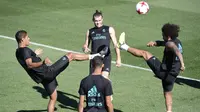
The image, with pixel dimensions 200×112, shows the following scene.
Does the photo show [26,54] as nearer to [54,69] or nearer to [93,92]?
[54,69]

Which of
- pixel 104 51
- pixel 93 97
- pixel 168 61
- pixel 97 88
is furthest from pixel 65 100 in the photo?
pixel 97 88

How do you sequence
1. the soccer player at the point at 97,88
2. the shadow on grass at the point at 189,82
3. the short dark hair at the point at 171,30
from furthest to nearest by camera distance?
the shadow on grass at the point at 189,82 < the short dark hair at the point at 171,30 < the soccer player at the point at 97,88

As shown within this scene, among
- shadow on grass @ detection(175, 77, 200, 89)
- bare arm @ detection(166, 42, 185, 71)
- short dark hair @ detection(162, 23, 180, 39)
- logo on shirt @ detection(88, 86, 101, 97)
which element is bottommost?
shadow on grass @ detection(175, 77, 200, 89)

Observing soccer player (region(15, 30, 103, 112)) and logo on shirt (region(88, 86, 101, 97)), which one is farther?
soccer player (region(15, 30, 103, 112))

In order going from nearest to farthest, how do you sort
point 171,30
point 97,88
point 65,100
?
1. point 97,88
2. point 171,30
3. point 65,100

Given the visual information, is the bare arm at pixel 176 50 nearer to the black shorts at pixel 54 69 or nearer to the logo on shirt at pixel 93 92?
the black shorts at pixel 54 69

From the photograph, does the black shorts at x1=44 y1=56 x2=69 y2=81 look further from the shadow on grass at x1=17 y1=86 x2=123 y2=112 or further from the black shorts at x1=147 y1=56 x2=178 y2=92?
the black shorts at x1=147 y1=56 x2=178 y2=92

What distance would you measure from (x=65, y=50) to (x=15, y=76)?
382 cm

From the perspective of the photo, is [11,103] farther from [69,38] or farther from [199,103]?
[69,38]

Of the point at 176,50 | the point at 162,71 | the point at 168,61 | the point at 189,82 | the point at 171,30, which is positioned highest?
the point at 171,30

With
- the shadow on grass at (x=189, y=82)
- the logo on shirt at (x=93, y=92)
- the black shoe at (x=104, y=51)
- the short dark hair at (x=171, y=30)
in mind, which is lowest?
the shadow on grass at (x=189, y=82)

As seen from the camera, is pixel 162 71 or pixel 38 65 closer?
pixel 38 65

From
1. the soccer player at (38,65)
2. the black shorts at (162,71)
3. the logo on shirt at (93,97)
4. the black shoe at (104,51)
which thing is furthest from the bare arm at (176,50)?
the logo on shirt at (93,97)

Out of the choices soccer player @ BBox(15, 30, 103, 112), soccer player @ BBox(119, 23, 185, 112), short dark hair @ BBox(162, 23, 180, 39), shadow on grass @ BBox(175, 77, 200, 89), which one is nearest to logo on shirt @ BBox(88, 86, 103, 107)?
soccer player @ BBox(15, 30, 103, 112)
